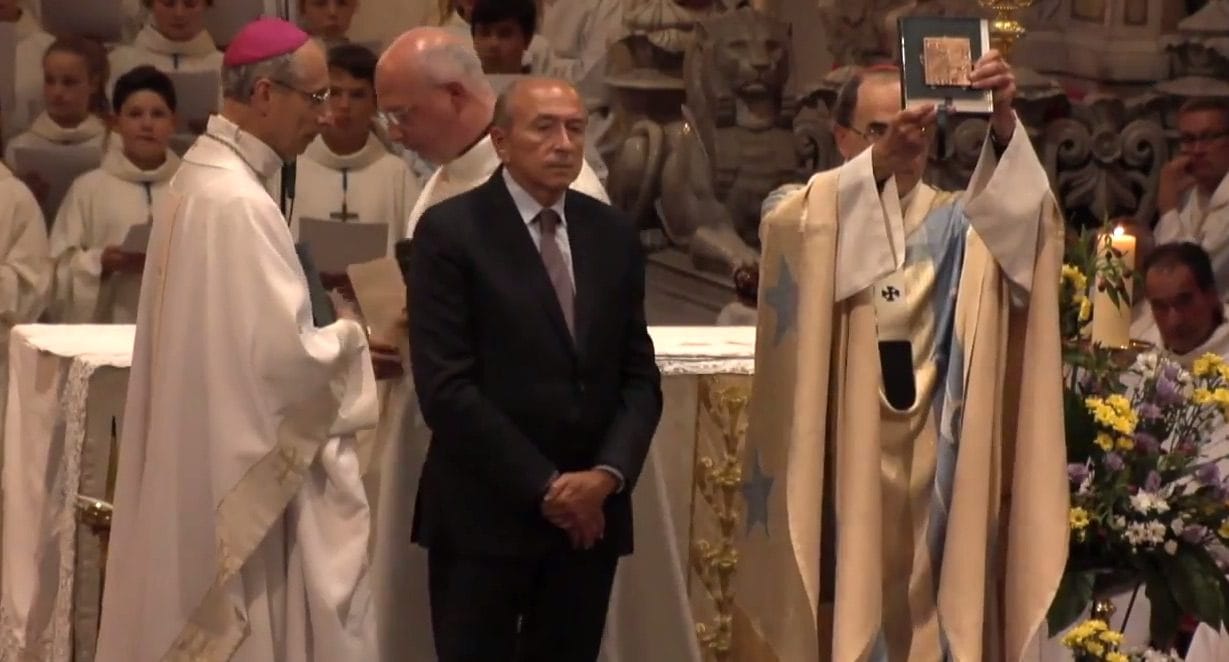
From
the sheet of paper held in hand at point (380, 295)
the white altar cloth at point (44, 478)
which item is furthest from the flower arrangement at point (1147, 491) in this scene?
the white altar cloth at point (44, 478)

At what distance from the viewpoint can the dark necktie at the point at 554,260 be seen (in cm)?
398

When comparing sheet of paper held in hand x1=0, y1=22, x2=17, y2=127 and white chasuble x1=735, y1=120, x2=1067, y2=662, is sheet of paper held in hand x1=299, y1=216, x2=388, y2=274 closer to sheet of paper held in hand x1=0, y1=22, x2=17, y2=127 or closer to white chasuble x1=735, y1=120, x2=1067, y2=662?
white chasuble x1=735, y1=120, x2=1067, y2=662

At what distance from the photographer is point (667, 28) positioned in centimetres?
924

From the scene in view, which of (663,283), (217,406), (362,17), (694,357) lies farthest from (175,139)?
(217,406)

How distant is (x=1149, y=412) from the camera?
4062 mm

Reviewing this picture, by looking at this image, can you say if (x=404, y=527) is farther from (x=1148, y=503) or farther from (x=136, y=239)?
(x=136, y=239)

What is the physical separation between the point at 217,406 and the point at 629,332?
0.74 m

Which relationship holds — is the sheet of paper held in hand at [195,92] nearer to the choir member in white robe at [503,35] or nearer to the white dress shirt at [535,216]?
the choir member in white robe at [503,35]

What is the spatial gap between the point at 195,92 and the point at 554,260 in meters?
4.04

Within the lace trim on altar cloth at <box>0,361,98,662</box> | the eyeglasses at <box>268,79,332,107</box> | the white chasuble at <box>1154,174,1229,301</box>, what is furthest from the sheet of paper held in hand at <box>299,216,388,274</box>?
the white chasuble at <box>1154,174,1229,301</box>

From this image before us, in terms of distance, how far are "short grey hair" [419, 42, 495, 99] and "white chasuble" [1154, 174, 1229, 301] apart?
3.39 metres

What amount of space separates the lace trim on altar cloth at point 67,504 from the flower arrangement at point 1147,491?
1.97 m

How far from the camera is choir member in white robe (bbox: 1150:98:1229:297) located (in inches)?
283

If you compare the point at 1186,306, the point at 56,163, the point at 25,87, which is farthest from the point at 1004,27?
the point at 25,87
